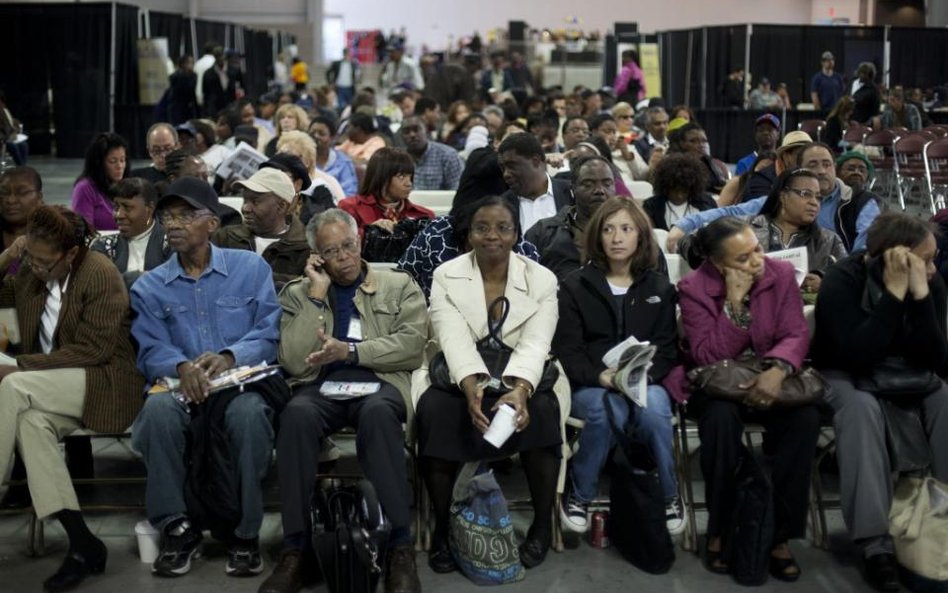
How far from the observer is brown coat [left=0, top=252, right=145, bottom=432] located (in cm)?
452

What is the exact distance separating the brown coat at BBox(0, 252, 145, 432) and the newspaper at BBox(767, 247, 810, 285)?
268 cm

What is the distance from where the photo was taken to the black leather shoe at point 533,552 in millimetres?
4367

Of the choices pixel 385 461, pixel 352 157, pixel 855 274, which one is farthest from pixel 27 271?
pixel 352 157

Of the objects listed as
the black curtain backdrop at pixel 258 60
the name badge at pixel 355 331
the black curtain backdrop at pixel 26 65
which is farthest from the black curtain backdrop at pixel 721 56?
the name badge at pixel 355 331

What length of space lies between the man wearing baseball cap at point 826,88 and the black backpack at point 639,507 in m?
16.2

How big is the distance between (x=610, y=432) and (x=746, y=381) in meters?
0.55

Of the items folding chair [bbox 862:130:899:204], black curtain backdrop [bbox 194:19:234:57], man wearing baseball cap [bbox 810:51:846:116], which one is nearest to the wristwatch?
folding chair [bbox 862:130:899:204]

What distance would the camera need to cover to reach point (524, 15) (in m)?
39.9

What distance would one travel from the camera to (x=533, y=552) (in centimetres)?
439

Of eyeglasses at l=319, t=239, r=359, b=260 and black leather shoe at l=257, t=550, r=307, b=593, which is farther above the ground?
eyeglasses at l=319, t=239, r=359, b=260

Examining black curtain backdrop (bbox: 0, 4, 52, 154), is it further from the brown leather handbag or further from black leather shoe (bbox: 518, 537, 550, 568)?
the brown leather handbag

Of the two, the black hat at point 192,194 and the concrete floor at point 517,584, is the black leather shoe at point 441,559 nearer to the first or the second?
the concrete floor at point 517,584

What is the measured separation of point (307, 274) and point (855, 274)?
2115mm

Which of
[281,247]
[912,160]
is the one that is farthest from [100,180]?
[912,160]
